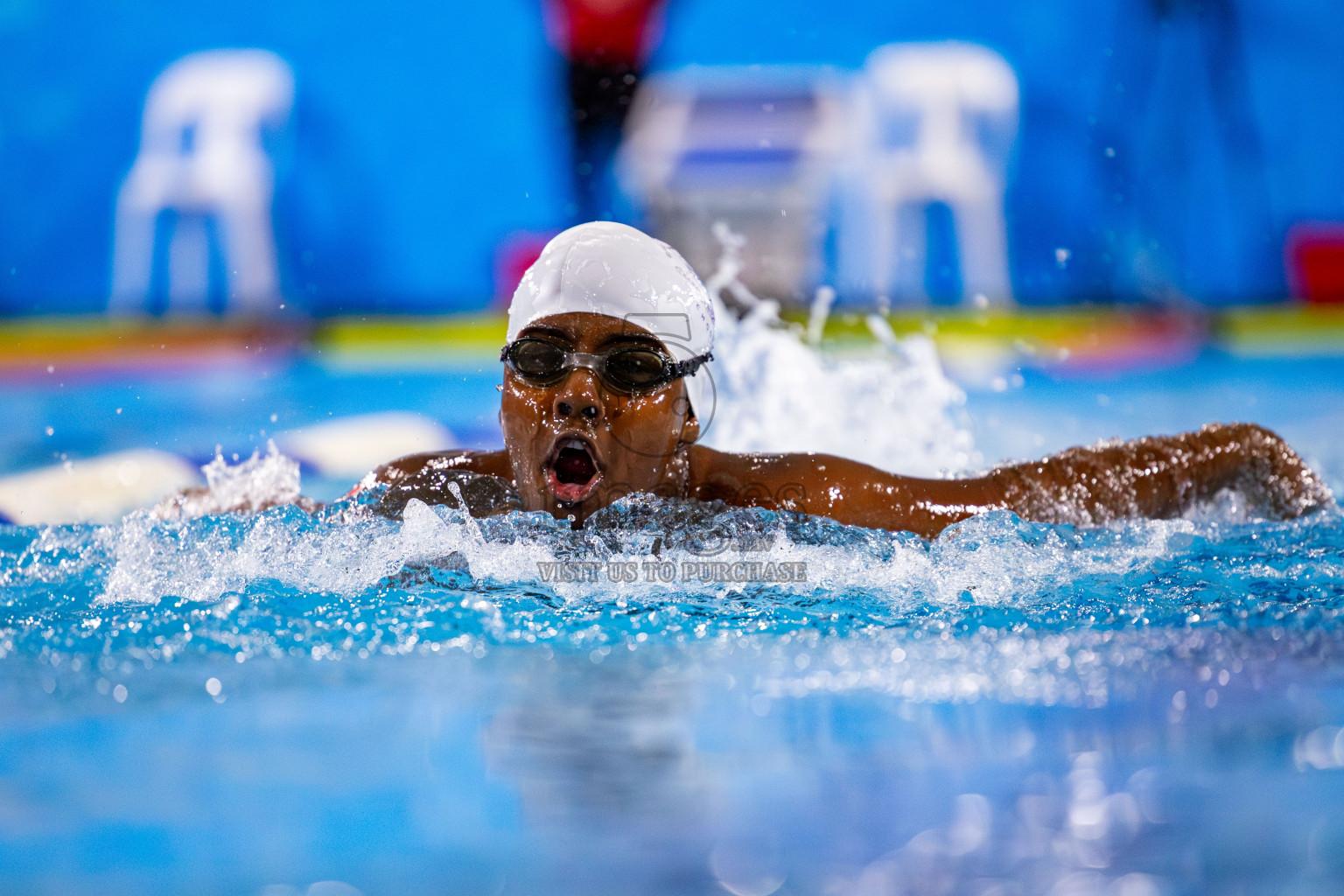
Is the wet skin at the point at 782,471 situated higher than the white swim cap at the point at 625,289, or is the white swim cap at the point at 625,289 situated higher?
the white swim cap at the point at 625,289

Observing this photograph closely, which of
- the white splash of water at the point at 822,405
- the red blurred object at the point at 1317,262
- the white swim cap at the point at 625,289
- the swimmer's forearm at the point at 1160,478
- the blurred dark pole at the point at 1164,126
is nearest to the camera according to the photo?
the white swim cap at the point at 625,289

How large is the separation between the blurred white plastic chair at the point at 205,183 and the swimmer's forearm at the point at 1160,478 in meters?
5.38

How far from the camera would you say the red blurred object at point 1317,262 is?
7188 millimetres

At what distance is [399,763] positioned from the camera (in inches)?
60.1

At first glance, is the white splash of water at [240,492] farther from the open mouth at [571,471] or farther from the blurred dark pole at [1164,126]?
the blurred dark pole at [1164,126]

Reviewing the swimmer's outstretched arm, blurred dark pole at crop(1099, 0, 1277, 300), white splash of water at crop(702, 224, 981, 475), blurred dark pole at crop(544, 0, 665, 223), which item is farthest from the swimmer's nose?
blurred dark pole at crop(1099, 0, 1277, 300)

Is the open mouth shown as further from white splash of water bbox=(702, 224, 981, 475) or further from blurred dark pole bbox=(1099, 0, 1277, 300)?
blurred dark pole bbox=(1099, 0, 1277, 300)

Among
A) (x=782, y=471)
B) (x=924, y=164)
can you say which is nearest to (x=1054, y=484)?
(x=782, y=471)

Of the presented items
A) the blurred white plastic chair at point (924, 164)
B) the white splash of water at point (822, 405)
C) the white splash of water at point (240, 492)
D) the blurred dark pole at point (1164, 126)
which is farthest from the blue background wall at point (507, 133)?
the white splash of water at point (240, 492)

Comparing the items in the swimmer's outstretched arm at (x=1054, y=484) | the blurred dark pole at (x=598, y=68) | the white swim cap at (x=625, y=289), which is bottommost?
the swimmer's outstretched arm at (x=1054, y=484)

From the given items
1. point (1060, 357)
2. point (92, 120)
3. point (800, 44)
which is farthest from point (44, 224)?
point (1060, 357)

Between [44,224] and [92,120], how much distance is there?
2.12 feet

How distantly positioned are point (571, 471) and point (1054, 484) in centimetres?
96

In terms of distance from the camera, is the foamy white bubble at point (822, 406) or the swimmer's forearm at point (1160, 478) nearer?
the swimmer's forearm at point (1160, 478)
